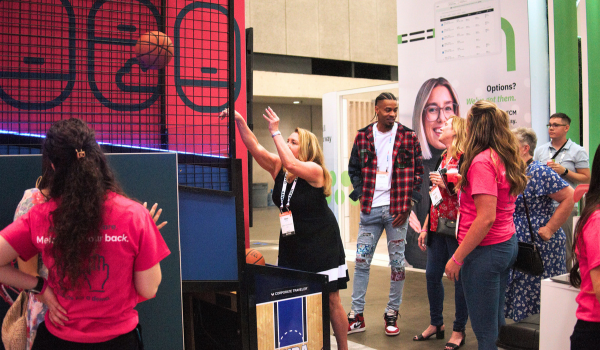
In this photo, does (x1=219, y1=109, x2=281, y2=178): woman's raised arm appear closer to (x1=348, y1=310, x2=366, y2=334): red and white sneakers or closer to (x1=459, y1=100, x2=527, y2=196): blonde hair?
(x1=459, y1=100, x2=527, y2=196): blonde hair

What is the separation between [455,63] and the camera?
5281 millimetres

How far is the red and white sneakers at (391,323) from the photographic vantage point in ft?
12.4

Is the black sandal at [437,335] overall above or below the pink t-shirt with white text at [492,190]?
below

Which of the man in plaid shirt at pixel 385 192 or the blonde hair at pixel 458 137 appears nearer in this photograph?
the blonde hair at pixel 458 137

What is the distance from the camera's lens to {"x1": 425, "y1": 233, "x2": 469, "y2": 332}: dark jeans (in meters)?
3.34

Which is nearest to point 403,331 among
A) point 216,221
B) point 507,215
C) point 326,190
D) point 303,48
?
point 326,190

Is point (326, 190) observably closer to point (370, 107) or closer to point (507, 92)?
point (507, 92)

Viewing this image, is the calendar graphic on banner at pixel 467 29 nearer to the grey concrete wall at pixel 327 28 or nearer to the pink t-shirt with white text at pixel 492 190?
the pink t-shirt with white text at pixel 492 190

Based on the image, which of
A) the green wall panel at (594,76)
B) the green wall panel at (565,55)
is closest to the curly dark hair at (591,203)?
the green wall panel at (565,55)

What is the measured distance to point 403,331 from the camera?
3885 millimetres

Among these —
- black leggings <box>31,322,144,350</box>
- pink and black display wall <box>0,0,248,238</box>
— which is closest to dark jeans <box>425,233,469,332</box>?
pink and black display wall <box>0,0,248,238</box>

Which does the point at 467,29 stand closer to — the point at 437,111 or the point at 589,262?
the point at 437,111

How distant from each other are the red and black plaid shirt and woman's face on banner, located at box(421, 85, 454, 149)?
5.12 feet

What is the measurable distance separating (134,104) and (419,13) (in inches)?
150
